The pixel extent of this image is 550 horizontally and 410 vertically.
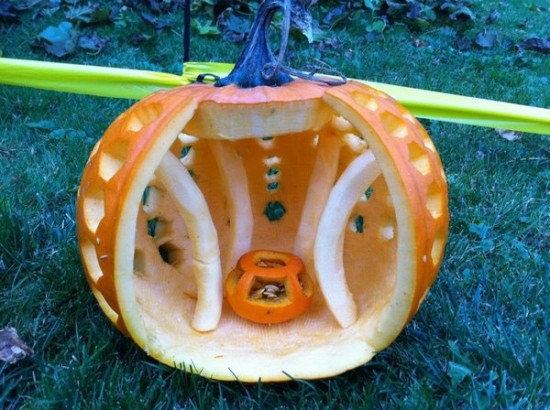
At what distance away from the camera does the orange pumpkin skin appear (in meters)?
1.16

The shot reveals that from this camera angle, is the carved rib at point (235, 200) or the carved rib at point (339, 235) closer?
the carved rib at point (339, 235)

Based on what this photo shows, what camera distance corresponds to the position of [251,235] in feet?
5.36

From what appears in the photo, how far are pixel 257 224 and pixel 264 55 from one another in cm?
53

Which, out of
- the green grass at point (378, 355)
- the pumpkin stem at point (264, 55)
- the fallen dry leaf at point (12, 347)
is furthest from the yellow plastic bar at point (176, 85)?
the fallen dry leaf at point (12, 347)

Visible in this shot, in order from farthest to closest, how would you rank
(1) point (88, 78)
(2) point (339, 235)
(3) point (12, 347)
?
(1) point (88, 78) < (2) point (339, 235) < (3) point (12, 347)

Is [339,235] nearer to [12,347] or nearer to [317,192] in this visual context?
[317,192]

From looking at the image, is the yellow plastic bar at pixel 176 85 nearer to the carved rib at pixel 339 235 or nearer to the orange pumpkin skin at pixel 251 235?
the orange pumpkin skin at pixel 251 235

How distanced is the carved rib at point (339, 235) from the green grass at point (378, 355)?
0.13 meters

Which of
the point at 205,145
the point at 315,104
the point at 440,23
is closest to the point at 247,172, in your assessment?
the point at 205,145

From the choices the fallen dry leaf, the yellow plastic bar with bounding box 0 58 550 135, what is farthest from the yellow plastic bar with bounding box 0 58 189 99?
the fallen dry leaf

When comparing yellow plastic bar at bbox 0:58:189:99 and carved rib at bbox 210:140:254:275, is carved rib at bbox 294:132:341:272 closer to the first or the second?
carved rib at bbox 210:140:254:275

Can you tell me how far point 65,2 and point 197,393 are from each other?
365 cm

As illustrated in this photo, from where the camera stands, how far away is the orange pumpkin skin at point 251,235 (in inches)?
45.5

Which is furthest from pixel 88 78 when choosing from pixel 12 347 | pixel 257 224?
pixel 12 347
